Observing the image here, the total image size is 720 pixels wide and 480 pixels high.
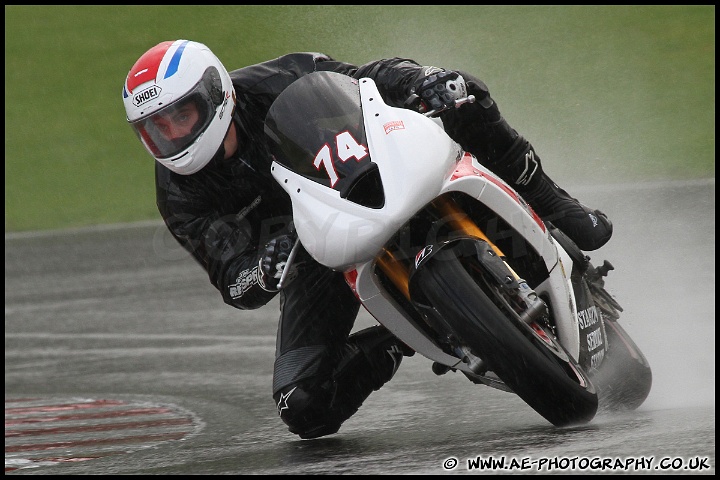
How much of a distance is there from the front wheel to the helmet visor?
1261 mm

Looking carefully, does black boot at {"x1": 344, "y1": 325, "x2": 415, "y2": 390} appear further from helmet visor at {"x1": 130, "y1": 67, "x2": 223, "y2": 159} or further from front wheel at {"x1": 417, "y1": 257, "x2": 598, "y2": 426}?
front wheel at {"x1": 417, "y1": 257, "x2": 598, "y2": 426}

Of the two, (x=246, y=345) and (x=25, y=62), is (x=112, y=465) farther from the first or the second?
(x=25, y=62)

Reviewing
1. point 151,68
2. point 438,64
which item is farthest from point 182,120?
point 438,64

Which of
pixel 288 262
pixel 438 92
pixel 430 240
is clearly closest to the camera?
pixel 430 240

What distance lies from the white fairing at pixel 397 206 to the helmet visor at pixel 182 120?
499mm

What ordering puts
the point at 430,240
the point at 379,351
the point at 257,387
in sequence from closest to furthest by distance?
the point at 430,240, the point at 379,351, the point at 257,387

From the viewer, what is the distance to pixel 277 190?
16.3 ft

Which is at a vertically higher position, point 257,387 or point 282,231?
point 282,231

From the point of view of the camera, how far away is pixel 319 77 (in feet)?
14.3

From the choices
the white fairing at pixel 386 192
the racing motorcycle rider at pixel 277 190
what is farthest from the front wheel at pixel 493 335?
the racing motorcycle rider at pixel 277 190

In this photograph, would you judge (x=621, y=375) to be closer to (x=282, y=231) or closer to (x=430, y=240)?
(x=430, y=240)

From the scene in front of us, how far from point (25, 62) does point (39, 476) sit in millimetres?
17707

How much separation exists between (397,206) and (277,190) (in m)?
1.27

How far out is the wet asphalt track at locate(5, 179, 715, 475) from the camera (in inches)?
164
